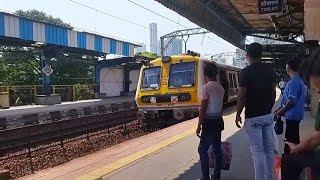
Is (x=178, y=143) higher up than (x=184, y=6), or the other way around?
(x=184, y=6)

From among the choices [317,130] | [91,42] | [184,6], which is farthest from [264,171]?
[91,42]

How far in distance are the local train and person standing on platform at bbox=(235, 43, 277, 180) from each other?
7840mm

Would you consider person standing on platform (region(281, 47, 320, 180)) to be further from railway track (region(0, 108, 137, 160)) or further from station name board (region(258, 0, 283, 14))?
station name board (region(258, 0, 283, 14))

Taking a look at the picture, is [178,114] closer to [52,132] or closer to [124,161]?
[52,132]

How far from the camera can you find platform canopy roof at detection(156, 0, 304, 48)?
12.4 m

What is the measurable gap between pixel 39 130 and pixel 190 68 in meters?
5.32

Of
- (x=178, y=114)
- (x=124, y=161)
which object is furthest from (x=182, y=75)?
(x=124, y=161)

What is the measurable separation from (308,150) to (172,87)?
32.7ft

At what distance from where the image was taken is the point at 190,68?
1286 centimetres

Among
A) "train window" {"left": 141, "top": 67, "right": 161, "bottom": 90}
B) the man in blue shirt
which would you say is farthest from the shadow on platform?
"train window" {"left": 141, "top": 67, "right": 161, "bottom": 90}

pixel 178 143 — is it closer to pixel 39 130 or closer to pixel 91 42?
pixel 39 130

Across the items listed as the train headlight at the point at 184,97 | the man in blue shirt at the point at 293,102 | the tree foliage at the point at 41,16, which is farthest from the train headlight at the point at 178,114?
the tree foliage at the point at 41,16

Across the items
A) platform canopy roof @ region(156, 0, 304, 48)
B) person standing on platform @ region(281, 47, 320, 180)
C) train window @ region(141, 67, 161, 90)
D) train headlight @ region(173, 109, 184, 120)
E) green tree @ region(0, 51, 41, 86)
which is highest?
platform canopy roof @ region(156, 0, 304, 48)

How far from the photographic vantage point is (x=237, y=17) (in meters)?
17.7
